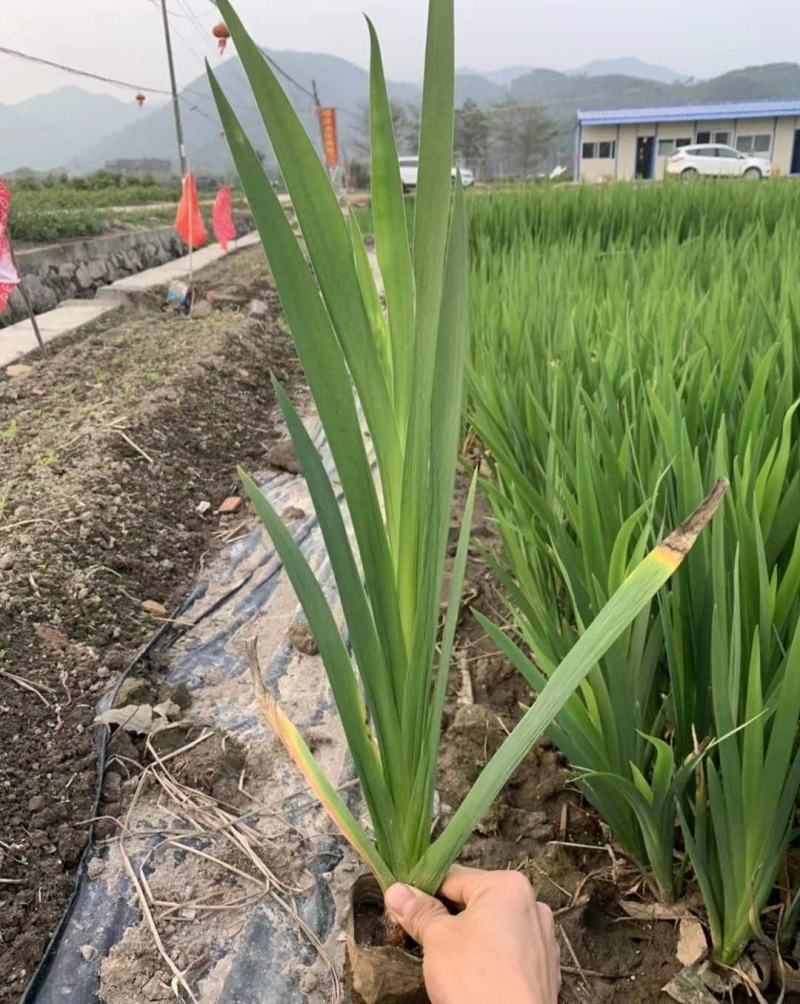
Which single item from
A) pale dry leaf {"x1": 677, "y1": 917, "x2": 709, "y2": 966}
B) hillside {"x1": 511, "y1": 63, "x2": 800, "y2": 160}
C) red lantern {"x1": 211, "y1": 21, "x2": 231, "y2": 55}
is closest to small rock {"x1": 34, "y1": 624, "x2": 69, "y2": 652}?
pale dry leaf {"x1": 677, "y1": 917, "x2": 709, "y2": 966}

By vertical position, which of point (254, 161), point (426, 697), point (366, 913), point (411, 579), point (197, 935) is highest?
point (254, 161)

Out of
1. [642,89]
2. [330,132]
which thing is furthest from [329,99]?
[330,132]

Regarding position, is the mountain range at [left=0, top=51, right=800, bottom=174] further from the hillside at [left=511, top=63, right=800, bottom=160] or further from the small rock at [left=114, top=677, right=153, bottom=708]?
the small rock at [left=114, top=677, right=153, bottom=708]

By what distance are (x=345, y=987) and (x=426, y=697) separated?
43cm

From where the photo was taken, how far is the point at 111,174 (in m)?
14.7

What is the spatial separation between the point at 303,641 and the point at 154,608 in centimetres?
40

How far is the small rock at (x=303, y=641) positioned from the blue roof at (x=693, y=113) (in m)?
24.5

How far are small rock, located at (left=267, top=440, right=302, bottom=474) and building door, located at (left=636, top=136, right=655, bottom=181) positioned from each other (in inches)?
939

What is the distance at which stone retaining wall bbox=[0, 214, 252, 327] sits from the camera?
585 centimetres

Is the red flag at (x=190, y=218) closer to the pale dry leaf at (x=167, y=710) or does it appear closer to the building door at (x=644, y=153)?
the pale dry leaf at (x=167, y=710)

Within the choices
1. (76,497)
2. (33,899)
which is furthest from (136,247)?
(33,899)

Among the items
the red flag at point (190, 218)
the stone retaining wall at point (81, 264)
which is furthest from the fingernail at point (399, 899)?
the stone retaining wall at point (81, 264)

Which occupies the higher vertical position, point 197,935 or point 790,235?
point 790,235

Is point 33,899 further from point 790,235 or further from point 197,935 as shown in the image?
point 790,235
